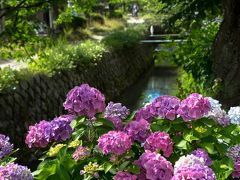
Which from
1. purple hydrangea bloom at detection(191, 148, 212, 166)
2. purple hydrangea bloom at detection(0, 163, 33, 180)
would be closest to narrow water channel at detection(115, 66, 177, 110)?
purple hydrangea bloom at detection(191, 148, 212, 166)

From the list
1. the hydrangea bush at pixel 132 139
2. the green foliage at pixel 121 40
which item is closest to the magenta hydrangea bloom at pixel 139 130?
the hydrangea bush at pixel 132 139

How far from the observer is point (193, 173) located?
2.13 metres

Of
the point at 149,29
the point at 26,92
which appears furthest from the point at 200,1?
the point at 149,29

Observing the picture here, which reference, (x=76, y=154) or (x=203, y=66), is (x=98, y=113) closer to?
(x=76, y=154)

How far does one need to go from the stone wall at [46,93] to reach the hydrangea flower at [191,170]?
23.2 feet

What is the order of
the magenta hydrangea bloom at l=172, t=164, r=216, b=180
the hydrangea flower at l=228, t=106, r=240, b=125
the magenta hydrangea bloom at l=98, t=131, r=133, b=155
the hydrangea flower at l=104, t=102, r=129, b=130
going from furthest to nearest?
the hydrangea flower at l=228, t=106, r=240, b=125, the hydrangea flower at l=104, t=102, r=129, b=130, the magenta hydrangea bloom at l=98, t=131, r=133, b=155, the magenta hydrangea bloom at l=172, t=164, r=216, b=180

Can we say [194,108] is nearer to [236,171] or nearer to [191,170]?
[236,171]

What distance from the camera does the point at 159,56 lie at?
924 centimetres

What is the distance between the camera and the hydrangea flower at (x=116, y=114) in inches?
116

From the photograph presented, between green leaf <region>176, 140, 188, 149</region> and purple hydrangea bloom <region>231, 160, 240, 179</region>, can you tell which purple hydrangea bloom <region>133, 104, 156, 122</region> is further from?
purple hydrangea bloom <region>231, 160, 240, 179</region>

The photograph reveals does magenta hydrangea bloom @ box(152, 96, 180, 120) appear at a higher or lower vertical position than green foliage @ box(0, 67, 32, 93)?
higher

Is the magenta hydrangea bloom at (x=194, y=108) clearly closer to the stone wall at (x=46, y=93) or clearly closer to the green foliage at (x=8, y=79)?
the stone wall at (x=46, y=93)

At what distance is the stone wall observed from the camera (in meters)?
9.34

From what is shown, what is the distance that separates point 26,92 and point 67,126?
7.64 meters
